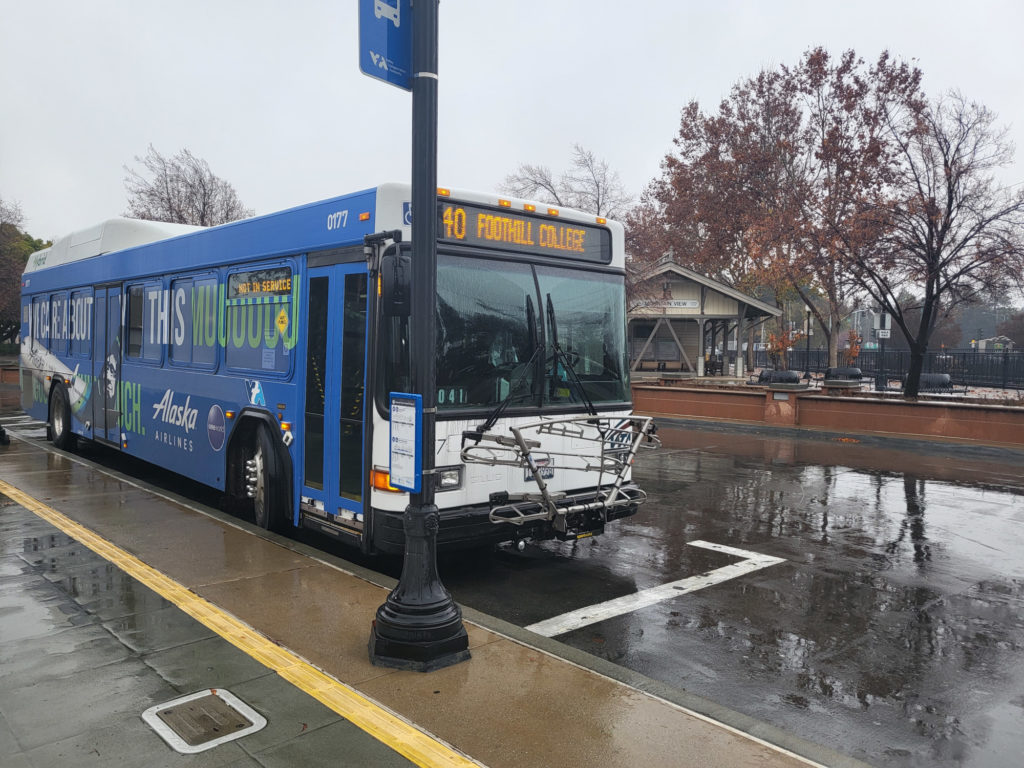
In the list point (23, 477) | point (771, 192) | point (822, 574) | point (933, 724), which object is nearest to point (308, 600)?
point (933, 724)

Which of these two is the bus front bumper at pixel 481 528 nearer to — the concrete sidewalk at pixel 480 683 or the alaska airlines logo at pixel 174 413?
the concrete sidewalk at pixel 480 683

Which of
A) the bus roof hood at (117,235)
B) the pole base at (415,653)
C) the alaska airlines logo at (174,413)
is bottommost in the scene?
the pole base at (415,653)

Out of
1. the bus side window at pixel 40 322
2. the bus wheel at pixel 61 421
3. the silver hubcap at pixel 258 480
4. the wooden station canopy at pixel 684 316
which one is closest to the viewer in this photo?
the silver hubcap at pixel 258 480

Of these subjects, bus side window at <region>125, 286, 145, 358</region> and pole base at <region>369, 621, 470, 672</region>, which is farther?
bus side window at <region>125, 286, 145, 358</region>

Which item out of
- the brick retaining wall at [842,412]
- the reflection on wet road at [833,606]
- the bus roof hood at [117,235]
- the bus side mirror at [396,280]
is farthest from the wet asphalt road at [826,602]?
the brick retaining wall at [842,412]

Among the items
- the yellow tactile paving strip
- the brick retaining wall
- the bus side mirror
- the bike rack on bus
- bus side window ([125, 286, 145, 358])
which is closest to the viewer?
the yellow tactile paving strip

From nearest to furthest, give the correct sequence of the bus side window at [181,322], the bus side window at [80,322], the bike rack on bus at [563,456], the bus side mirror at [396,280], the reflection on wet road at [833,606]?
the reflection on wet road at [833,606] → the bus side mirror at [396,280] → the bike rack on bus at [563,456] → the bus side window at [181,322] → the bus side window at [80,322]

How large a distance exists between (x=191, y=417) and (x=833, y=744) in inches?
298

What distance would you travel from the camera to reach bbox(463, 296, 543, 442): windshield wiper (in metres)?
6.27

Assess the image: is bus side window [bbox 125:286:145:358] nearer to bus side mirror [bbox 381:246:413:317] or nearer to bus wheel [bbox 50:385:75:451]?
bus wheel [bbox 50:385:75:451]

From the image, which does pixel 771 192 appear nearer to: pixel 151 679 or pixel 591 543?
pixel 591 543

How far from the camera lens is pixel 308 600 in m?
5.85

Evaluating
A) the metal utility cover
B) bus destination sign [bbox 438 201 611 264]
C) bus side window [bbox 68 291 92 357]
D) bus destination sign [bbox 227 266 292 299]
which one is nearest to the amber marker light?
bus destination sign [bbox 438 201 611 264]

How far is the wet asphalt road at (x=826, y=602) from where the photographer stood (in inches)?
183
